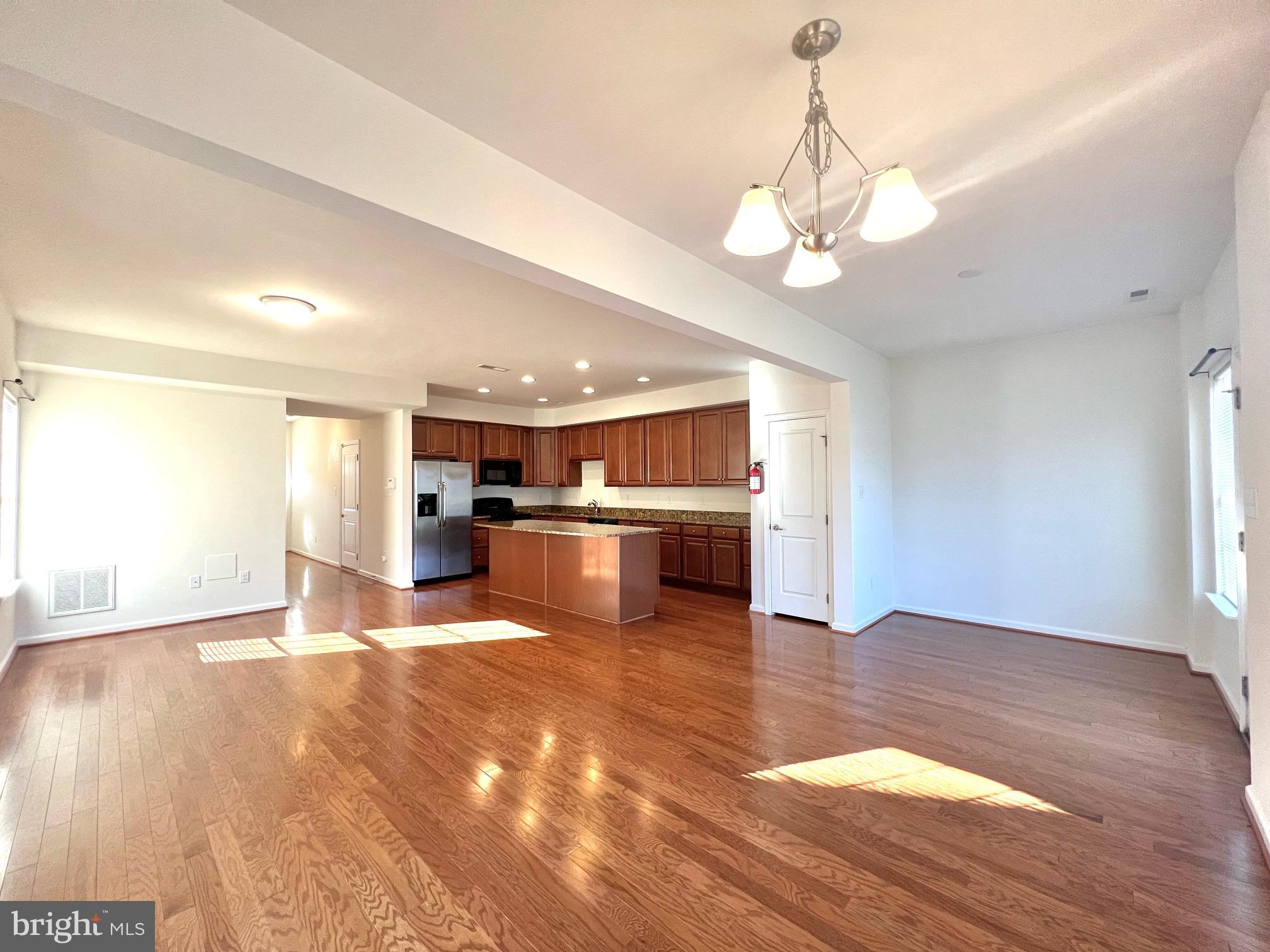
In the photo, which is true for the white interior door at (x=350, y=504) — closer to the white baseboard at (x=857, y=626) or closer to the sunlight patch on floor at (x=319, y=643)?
the sunlight patch on floor at (x=319, y=643)

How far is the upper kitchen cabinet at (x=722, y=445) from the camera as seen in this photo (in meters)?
6.53

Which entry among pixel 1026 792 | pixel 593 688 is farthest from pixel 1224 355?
pixel 593 688

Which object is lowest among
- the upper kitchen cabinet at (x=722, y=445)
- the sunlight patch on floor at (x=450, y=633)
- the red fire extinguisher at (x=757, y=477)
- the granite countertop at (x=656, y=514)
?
the sunlight patch on floor at (x=450, y=633)

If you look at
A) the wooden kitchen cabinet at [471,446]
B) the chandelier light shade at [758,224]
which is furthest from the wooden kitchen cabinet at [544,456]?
the chandelier light shade at [758,224]

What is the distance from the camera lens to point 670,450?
7.34m

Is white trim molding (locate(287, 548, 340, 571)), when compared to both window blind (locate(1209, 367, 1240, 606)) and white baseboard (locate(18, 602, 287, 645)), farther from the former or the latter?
window blind (locate(1209, 367, 1240, 606))

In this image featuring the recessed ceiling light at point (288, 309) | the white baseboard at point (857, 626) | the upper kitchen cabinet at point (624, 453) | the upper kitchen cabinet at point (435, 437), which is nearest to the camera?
the recessed ceiling light at point (288, 309)

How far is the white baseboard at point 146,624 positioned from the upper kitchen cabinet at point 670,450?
4.79 meters

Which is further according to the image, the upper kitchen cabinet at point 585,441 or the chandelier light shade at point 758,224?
the upper kitchen cabinet at point 585,441

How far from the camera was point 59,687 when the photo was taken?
354 cm

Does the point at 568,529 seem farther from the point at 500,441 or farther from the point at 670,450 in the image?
the point at 500,441

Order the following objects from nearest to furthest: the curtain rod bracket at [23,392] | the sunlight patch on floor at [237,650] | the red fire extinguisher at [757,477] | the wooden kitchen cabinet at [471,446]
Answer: the curtain rod bracket at [23,392] → the sunlight patch on floor at [237,650] → the red fire extinguisher at [757,477] → the wooden kitchen cabinet at [471,446]

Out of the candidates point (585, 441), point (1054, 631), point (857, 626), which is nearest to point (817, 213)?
point (857, 626)

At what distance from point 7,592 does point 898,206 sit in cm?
583
